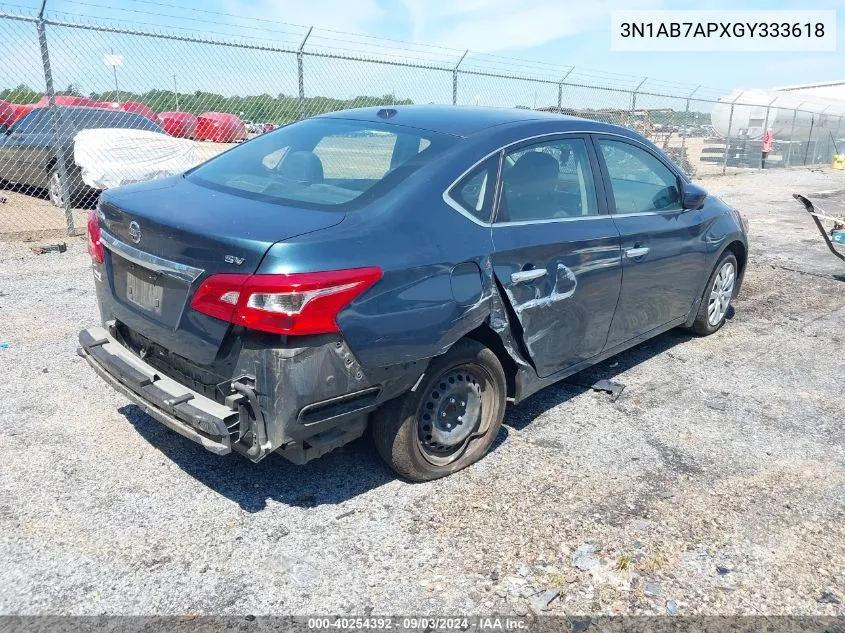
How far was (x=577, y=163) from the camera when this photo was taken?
3893mm

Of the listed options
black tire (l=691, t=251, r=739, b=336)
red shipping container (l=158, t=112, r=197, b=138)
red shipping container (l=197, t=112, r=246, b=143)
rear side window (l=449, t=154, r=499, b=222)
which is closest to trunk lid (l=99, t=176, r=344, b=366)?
rear side window (l=449, t=154, r=499, b=222)

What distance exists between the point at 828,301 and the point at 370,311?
6.13 m

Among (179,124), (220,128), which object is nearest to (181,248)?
(220,128)

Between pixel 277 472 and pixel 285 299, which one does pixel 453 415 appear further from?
pixel 285 299

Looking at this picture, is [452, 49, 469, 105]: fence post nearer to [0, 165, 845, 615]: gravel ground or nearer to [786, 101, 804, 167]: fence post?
[0, 165, 845, 615]: gravel ground

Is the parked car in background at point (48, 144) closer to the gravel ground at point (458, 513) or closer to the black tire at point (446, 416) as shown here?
the gravel ground at point (458, 513)

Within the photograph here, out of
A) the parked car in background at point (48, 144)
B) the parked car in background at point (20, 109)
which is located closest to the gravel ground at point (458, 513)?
the parked car in background at point (48, 144)

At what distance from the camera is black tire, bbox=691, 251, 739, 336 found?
5.30 metres

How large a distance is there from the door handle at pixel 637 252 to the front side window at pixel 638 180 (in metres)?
0.24

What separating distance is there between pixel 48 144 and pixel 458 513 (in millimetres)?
9045

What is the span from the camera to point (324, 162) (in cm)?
357

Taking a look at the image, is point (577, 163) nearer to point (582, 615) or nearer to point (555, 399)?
point (555, 399)

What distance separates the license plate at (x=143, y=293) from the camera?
114 inches

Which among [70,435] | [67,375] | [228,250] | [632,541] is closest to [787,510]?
[632,541]
